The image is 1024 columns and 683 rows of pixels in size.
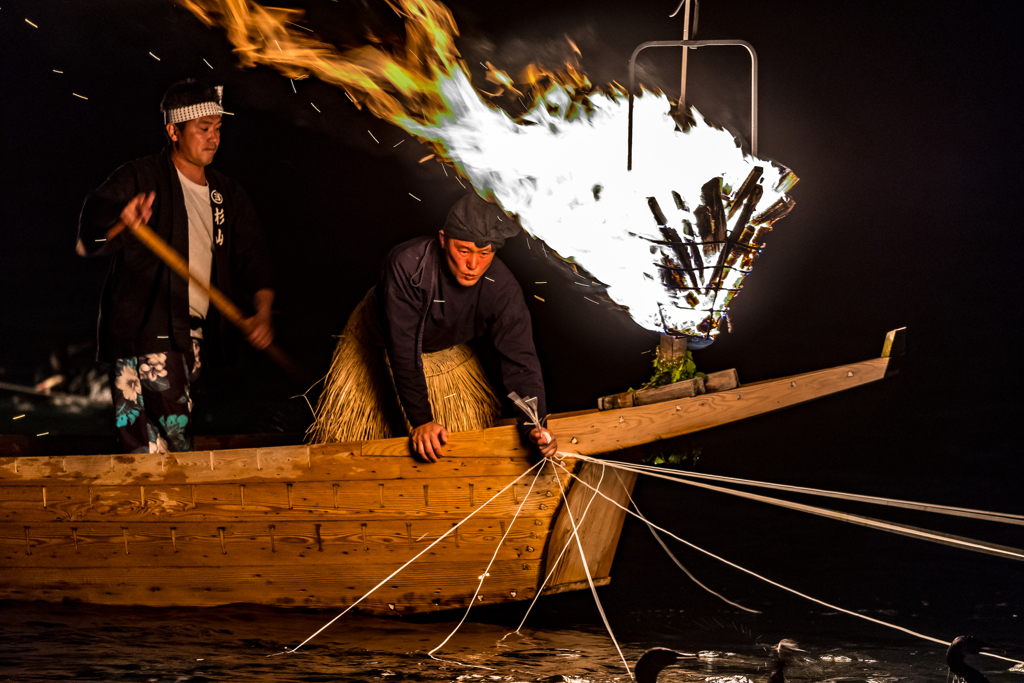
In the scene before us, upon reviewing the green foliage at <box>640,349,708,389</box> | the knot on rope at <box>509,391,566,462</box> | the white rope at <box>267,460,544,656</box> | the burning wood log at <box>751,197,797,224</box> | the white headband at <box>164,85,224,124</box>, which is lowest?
the white rope at <box>267,460,544,656</box>

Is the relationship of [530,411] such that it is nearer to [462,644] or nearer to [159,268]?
[462,644]

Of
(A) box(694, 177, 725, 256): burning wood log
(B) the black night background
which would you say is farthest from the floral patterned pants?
(A) box(694, 177, 725, 256): burning wood log

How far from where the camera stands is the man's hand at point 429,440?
2125mm

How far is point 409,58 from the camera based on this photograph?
8.31 feet

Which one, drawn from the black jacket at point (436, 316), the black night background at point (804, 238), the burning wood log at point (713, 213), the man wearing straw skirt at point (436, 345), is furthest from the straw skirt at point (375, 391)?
the burning wood log at point (713, 213)

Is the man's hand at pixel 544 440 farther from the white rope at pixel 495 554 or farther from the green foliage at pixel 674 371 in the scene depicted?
the green foliage at pixel 674 371

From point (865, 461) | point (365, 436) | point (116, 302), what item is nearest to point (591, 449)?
point (365, 436)

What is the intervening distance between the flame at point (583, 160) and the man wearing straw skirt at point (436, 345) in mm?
266

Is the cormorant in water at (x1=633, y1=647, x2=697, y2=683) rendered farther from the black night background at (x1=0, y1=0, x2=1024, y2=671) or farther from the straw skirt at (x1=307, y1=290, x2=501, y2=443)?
the straw skirt at (x1=307, y1=290, x2=501, y2=443)

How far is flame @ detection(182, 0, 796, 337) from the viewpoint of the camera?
7.09ft

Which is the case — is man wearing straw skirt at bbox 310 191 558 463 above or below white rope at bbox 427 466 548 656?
above

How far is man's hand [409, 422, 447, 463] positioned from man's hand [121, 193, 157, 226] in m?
1.00

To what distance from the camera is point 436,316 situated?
89.5 inches

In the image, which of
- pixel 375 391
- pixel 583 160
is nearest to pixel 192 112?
pixel 375 391
